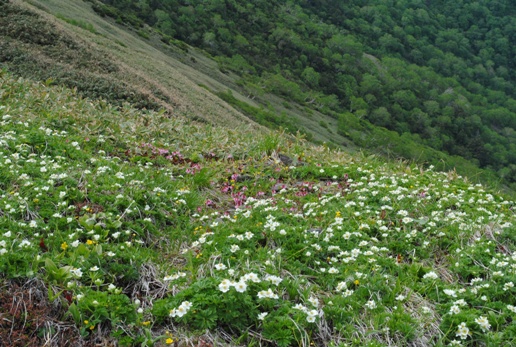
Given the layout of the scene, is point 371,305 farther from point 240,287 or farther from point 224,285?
point 224,285

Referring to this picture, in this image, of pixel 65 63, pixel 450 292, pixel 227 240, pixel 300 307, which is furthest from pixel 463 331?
pixel 65 63

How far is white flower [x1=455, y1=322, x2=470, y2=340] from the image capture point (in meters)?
3.71

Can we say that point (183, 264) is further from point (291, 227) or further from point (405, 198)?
point (405, 198)

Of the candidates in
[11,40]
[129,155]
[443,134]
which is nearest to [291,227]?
[129,155]

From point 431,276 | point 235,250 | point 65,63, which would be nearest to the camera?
point 431,276

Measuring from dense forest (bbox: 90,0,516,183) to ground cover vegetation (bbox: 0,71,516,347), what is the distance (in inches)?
2315

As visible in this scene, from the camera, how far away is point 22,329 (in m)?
3.54

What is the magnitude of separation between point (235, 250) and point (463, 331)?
2144mm

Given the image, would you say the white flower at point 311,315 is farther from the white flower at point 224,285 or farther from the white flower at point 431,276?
the white flower at point 431,276

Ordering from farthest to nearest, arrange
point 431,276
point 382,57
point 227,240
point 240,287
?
point 382,57
point 227,240
point 431,276
point 240,287

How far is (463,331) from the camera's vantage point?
375cm

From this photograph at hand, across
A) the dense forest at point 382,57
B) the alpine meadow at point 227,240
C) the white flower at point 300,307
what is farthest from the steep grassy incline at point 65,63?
the dense forest at point 382,57

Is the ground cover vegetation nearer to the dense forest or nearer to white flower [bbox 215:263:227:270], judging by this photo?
white flower [bbox 215:263:227:270]

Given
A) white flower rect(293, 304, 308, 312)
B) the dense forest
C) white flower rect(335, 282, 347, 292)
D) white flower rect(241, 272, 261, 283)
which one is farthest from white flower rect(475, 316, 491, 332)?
the dense forest
